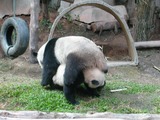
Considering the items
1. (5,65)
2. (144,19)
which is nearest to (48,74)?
(5,65)

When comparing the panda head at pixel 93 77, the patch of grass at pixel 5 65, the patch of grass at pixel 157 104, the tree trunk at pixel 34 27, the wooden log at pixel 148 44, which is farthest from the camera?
the wooden log at pixel 148 44

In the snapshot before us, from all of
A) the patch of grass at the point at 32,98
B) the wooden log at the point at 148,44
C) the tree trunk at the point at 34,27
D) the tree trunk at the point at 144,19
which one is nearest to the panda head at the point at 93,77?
the patch of grass at the point at 32,98

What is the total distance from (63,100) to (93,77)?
1.74 ft

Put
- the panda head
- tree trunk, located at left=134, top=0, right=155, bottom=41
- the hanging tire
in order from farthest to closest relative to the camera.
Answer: tree trunk, located at left=134, top=0, right=155, bottom=41
the hanging tire
the panda head

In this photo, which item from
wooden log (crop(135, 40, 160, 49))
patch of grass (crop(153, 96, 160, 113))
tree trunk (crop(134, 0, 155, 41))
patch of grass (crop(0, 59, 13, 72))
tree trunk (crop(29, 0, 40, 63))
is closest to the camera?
patch of grass (crop(153, 96, 160, 113))

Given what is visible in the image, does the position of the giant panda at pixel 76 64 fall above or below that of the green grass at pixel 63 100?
above

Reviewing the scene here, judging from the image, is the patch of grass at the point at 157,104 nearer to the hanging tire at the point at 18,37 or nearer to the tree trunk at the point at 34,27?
the hanging tire at the point at 18,37

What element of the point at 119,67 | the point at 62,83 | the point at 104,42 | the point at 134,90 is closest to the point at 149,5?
the point at 104,42

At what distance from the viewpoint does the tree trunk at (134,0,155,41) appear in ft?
34.0

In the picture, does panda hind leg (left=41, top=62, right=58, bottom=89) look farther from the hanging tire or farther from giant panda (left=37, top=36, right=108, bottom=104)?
the hanging tire

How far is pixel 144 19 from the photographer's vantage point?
1052cm

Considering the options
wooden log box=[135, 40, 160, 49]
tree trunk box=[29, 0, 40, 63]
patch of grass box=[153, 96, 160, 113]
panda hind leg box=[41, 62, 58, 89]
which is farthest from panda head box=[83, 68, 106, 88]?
wooden log box=[135, 40, 160, 49]

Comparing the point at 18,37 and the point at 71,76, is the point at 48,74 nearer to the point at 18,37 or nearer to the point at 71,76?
the point at 71,76

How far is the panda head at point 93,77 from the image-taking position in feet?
18.3
